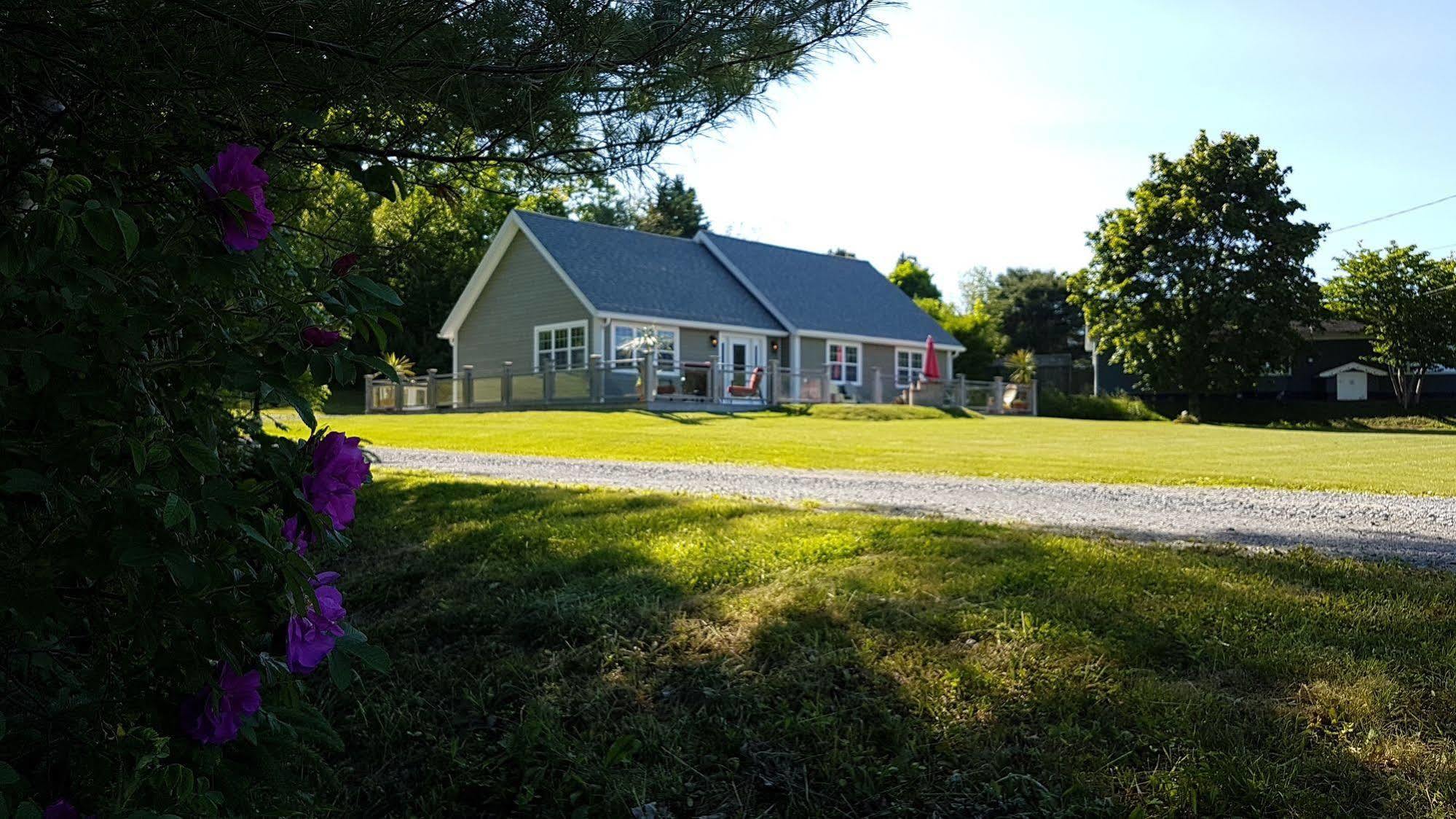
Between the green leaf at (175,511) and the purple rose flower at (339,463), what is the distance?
1.91 ft

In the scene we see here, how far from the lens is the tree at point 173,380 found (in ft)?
6.32

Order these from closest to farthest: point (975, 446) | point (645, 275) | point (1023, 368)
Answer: point (975, 446), point (645, 275), point (1023, 368)

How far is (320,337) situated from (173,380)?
37 centimetres

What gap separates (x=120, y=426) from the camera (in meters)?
1.95

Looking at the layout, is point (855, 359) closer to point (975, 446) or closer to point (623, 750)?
point (975, 446)

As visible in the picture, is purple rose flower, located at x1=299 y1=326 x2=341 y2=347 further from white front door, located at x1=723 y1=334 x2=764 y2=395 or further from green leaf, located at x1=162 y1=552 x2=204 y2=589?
white front door, located at x1=723 y1=334 x2=764 y2=395

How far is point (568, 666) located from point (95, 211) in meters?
2.90

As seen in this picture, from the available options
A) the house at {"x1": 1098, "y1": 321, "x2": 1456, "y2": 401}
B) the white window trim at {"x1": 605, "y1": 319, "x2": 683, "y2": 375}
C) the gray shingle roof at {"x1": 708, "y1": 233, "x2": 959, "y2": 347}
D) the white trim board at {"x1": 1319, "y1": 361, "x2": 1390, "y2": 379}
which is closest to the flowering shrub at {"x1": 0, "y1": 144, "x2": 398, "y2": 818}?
the white window trim at {"x1": 605, "y1": 319, "x2": 683, "y2": 375}

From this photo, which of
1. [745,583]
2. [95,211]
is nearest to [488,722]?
[745,583]

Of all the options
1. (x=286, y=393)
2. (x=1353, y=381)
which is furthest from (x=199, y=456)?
(x=1353, y=381)

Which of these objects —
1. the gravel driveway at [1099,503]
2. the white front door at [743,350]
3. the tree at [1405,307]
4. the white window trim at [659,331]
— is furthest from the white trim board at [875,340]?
the gravel driveway at [1099,503]

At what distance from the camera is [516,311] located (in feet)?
103

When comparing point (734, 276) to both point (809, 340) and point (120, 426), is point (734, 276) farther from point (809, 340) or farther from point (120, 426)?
point (120, 426)

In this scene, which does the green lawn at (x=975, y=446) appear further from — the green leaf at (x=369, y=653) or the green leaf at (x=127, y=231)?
the green leaf at (x=127, y=231)
